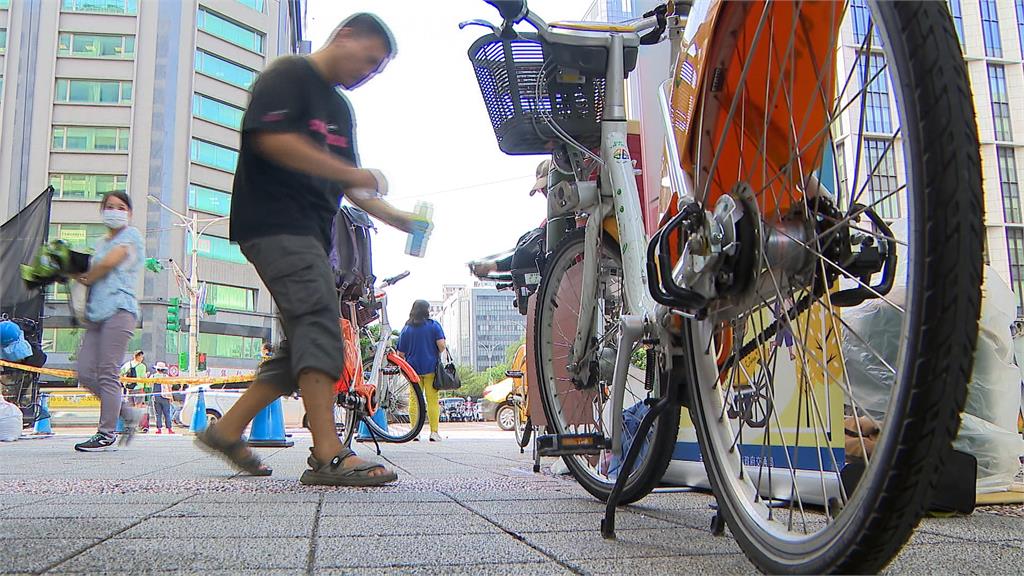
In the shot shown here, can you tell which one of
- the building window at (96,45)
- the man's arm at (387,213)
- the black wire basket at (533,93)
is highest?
the building window at (96,45)

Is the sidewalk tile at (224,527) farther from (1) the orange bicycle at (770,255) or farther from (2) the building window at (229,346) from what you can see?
(2) the building window at (229,346)

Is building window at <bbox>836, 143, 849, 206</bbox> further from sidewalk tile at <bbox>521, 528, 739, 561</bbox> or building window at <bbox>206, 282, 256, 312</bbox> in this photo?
building window at <bbox>206, 282, 256, 312</bbox>

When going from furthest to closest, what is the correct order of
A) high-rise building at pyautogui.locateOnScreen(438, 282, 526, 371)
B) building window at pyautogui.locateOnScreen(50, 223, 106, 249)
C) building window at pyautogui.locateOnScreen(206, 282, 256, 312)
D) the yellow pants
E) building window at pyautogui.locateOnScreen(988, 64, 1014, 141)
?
high-rise building at pyautogui.locateOnScreen(438, 282, 526, 371) < building window at pyautogui.locateOnScreen(206, 282, 256, 312) < building window at pyautogui.locateOnScreen(50, 223, 106, 249) < building window at pyautogui.locateOnScreen(988, 64, 1014, 141) < the yellow pants

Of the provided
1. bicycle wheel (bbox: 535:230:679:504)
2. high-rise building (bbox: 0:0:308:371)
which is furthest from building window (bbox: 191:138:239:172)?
bicycle wheel (bbox: 535:230:679:504)

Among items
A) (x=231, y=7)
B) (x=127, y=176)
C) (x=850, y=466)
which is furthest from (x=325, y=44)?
(x=231, y=7)

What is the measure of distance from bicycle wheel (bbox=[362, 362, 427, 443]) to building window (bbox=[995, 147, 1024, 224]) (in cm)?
2084

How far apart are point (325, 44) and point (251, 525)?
6.60 ft

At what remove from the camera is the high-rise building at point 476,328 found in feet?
238

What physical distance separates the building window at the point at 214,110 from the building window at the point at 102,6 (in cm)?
602

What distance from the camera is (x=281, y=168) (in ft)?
9.68

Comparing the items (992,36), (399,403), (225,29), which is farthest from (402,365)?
(225,29)

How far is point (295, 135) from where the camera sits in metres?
2.87

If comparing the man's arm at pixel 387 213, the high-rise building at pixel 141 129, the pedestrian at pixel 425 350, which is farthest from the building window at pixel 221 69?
the man's arm at pixel 387 213

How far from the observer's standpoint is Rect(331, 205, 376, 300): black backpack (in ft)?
20.0
